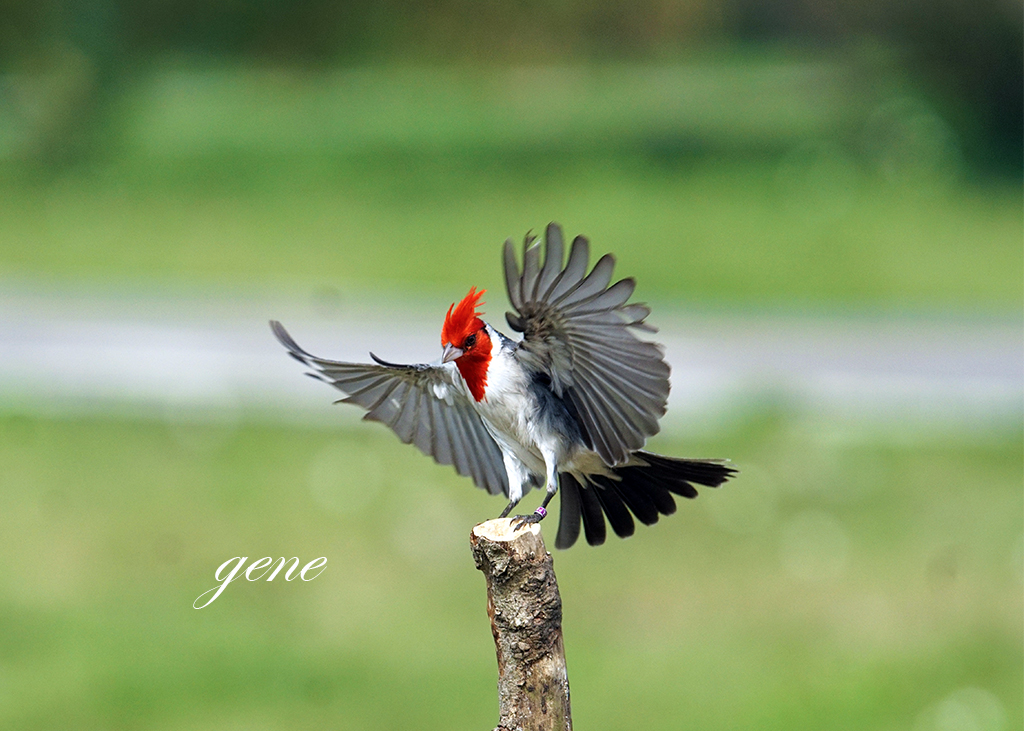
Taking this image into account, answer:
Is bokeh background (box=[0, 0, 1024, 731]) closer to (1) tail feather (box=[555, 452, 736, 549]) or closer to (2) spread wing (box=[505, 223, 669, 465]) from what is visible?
(1) tail feather (box=[555, 452, 736, 549])

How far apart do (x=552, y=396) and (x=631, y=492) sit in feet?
1.32

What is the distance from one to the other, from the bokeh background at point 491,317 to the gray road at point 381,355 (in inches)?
2.2

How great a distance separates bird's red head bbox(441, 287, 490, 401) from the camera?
3.33 meters

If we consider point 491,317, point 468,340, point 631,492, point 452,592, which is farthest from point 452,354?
point 491,317

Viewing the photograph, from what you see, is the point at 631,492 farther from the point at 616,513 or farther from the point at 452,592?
the point at 452,592

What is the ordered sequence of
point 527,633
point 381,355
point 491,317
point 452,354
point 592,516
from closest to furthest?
1. point 527,633
2. point 452,354
3. point 592,516
4. point 381,355
5. point 491,317

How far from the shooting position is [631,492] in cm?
365

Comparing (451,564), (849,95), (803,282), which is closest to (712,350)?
(803,282)

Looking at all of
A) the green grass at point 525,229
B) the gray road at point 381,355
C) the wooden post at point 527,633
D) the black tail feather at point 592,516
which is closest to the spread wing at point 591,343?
the wooden post at point 527,633

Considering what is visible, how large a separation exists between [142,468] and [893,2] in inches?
603

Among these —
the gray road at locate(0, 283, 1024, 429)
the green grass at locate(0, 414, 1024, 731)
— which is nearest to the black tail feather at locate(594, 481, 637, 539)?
the green grass at locate(0, 414, 1024, 731)

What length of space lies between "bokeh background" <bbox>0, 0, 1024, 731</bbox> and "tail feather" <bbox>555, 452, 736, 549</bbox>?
2.41m

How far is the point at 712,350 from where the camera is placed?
37.1 ft

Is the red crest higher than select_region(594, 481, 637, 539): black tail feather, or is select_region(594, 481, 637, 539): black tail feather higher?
the red crest
